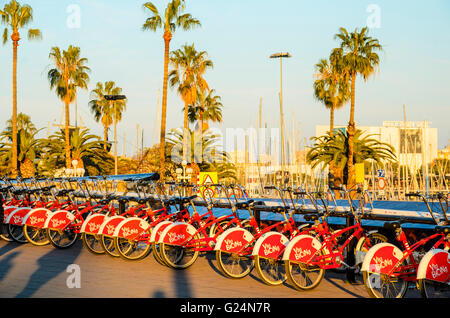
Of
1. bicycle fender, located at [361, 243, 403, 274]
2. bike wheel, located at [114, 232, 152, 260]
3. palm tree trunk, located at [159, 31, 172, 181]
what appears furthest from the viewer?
palm tree trunk, located at [159, 31, 172, 181]

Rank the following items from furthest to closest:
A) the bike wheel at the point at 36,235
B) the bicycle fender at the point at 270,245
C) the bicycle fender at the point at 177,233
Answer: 1. the bike wheel at the point at 36,235
2. the bicycle fender at the point at 177,233
3. the bicycle fender at the point at 270,245

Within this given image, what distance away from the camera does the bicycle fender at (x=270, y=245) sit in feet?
24.4

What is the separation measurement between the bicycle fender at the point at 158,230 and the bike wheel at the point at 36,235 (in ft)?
11.4

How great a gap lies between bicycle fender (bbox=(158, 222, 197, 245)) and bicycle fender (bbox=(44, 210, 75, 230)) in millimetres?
A: 2772

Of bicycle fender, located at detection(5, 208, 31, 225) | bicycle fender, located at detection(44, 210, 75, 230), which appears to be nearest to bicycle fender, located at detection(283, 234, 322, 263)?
bicycle fender, located at detection(44, 210, 75, 230)

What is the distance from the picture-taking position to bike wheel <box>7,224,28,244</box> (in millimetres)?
11414

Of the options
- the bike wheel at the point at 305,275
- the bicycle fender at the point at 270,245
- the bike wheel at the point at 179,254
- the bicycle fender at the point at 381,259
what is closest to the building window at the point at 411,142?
→ the bike wheel at the point at 179,254

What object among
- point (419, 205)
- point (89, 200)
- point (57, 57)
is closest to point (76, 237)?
point (89, 200)

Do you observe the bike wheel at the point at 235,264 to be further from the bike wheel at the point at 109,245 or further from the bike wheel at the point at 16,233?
the bike wheel at the point at 16,233

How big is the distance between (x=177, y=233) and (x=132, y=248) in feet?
4.15

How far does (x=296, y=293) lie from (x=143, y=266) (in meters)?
2.84

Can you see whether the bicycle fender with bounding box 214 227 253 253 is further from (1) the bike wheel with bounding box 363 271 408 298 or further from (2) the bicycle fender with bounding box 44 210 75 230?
(2) the bicycle fender with bounding box 44 210 75 230

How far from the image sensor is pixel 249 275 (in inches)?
324

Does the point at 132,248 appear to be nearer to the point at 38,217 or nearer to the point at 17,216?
the point at 38,217
